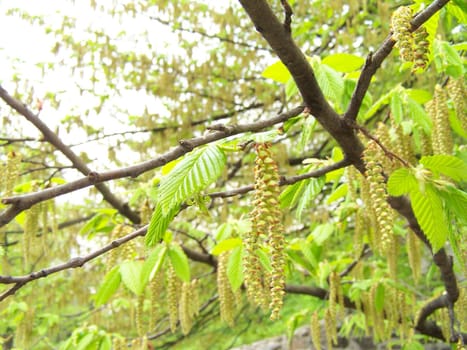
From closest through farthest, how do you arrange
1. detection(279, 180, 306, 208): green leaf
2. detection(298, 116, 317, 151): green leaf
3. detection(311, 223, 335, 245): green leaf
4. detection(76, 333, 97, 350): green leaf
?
detection(279, 180, 306, 208): green leaf < detection(298, 116, 317, 151): green leaf < detection(76, 333, 97, 350): green leaf < detection(311, 223, 335, 245): green leaf

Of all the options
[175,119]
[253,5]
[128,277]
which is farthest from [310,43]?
[253,5]

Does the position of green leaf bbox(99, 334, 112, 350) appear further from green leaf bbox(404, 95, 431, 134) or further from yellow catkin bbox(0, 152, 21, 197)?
green leaf bbox(404, 95, 431, 134)

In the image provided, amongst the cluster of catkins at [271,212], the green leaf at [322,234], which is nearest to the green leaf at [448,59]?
the green leaf at [322,234]

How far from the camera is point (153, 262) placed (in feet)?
5.13

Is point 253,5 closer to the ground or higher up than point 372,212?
higher up

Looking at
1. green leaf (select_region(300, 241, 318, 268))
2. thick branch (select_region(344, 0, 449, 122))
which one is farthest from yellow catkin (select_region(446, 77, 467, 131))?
Answer: green leaf (select_region(300, 241, 318, 268))

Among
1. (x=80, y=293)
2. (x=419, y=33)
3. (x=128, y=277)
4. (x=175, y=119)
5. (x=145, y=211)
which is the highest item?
(x=175, y=119)

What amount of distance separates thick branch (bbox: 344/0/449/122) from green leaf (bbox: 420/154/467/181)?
8.0 inches

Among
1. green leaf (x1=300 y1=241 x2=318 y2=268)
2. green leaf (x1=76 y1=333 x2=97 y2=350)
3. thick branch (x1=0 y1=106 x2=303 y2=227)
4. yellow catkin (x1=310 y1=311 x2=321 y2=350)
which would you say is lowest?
yellow catkin (x1=310 y1=311 x2=321 y2=350)

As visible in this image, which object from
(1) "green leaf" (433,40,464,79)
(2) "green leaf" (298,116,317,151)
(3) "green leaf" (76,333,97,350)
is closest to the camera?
(2) "green leaf" (298,116,317,151)

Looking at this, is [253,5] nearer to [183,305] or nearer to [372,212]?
[372,212]

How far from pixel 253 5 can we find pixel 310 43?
331 centimetres

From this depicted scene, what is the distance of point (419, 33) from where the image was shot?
2.90 feet

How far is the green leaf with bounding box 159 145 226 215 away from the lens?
73 centimetres
